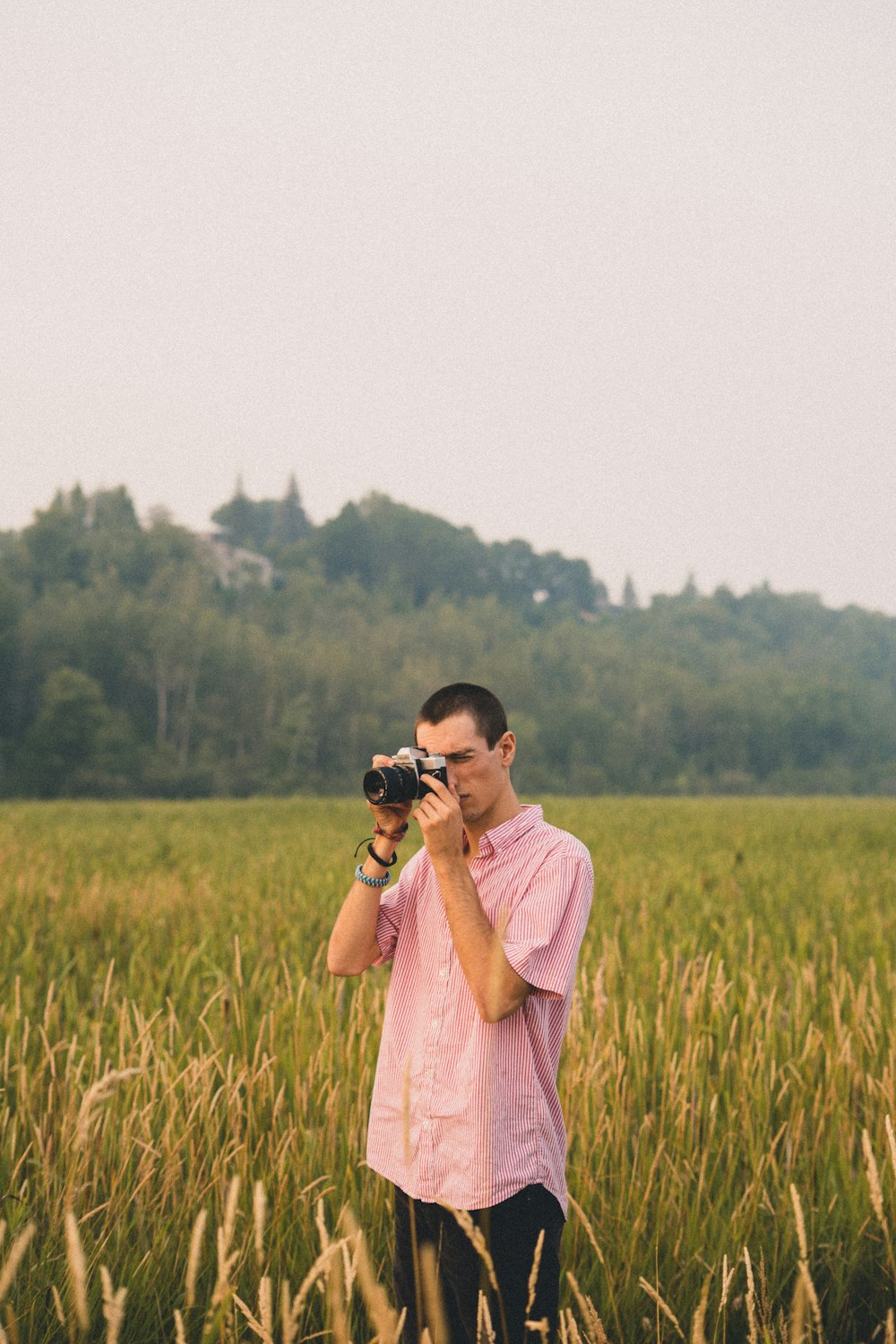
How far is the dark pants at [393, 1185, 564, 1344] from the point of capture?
153 centimetres

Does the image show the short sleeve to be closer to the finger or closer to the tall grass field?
the finger

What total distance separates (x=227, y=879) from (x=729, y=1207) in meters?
6.59

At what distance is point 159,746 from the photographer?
54.1 meters

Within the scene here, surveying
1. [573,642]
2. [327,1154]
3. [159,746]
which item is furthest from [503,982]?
[573,642]

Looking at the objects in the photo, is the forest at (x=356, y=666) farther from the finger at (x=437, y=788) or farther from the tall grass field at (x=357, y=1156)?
the finger at (x=437, y=788)

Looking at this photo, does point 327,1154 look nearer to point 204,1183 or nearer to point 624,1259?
point 204,1183

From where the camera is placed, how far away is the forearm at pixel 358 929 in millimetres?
1711

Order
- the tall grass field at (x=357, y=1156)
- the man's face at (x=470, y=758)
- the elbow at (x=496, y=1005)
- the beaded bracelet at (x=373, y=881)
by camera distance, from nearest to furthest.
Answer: the elbow at (x=496, y=1005) → the man's face at (x=470, y=758) → the beaded bracelet at (x=373, y=881) → the tall grass field at (x=357, y=1156)

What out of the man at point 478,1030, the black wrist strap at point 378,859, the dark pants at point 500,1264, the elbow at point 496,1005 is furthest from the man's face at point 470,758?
the dark pants at point 500,1264

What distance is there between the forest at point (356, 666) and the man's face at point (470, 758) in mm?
50748

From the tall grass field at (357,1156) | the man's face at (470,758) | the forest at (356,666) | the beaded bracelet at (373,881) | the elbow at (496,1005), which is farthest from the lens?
the forest at (356,666)

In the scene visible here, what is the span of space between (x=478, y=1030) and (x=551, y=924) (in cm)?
20

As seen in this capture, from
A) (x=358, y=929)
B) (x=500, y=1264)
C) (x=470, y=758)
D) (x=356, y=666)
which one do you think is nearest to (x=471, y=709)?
(x=470, y=758)

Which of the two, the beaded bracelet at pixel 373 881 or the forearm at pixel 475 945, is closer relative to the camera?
the forearm at pixel 475 945
